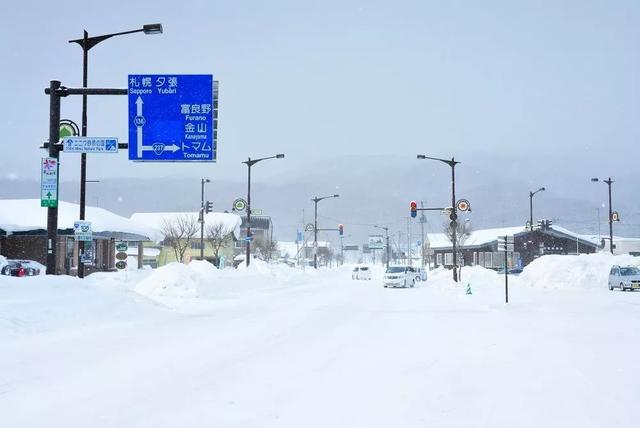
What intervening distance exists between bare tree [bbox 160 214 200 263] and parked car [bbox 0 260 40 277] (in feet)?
126

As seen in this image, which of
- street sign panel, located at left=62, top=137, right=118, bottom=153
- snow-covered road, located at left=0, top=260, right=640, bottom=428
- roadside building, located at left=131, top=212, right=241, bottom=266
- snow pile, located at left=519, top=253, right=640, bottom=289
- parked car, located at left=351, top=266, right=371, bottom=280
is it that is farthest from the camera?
roadside building, located at left=131, top=212, right=241, bottom=266

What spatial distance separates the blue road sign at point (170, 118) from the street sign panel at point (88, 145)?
0.85 metres

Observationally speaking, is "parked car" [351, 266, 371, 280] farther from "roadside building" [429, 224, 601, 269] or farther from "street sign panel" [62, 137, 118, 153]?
"street sign panel" [62, 137, 118, 153]

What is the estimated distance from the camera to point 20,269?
3919 cm

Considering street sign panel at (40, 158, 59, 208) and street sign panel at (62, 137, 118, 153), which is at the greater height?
street sign panel at (62, 137, 118, 153)

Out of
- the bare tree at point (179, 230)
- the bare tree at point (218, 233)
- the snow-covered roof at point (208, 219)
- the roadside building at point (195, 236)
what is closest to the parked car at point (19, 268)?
the bare tree at point (179, 230)

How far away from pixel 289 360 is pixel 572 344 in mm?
5823

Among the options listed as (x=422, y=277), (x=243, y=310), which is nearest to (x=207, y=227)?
(x=422, y=277)

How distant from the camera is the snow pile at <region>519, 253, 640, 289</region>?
45.1m

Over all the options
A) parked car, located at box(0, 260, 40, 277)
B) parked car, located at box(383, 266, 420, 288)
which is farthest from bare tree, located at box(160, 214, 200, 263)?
parked car, located at box(383, 266, 420, 288)

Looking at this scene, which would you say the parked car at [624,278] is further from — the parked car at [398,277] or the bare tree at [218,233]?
the bare tree at [218,233]

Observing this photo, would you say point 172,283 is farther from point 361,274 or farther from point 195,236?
point 195,236

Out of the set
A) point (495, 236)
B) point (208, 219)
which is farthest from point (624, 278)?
point (208, 219)

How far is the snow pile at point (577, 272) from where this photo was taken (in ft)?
148
